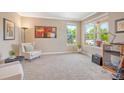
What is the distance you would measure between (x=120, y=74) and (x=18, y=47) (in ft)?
15.5

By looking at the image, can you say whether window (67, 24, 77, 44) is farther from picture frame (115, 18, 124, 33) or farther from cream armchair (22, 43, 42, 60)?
picture frame (115, 18, 124, 33)

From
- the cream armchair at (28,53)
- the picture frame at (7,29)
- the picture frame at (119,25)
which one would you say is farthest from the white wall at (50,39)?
the picture frame at (119,25)

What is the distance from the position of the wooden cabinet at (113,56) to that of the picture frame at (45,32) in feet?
13.2

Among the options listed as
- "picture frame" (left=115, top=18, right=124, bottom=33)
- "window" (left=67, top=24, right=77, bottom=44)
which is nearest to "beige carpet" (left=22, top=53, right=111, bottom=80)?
"picture frame" (left=115, top=18, right=124, bottom=33)

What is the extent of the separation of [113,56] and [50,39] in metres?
4.46

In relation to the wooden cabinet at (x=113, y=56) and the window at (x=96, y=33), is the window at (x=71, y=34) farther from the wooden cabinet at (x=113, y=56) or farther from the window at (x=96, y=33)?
the wooden cabinet at (x=113, y=56)

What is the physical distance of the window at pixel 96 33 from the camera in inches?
210

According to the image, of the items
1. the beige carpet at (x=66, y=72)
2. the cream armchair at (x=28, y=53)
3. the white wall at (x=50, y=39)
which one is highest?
the white wall at (x=50, y=39)
